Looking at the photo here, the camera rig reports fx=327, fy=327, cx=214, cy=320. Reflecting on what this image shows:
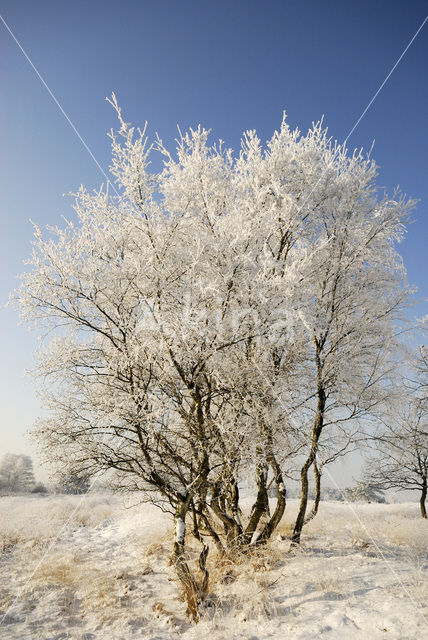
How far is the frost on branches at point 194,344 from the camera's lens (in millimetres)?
6023

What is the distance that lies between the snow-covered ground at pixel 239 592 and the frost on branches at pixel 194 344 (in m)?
0.66

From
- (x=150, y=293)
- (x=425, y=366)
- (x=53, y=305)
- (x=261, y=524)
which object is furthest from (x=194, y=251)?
(x=425, y=366)

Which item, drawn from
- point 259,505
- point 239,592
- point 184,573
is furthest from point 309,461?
point 184,573

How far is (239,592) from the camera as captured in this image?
561cm

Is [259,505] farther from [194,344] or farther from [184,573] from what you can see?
[194,344]

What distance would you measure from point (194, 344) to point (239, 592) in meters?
4.33

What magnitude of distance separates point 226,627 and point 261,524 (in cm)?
440

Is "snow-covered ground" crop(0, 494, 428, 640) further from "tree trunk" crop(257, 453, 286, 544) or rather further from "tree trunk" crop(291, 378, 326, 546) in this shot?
"tree trunk" crop(291, 378, 326, 546)

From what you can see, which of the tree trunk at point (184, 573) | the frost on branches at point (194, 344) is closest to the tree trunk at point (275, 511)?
the frost on branches at point (194, 344)

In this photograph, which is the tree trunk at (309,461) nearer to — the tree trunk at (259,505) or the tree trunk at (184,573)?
the tree trunk at (259,505)

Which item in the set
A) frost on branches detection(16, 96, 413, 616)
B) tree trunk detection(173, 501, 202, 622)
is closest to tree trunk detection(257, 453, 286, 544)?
frost on branches detection(16, 96, 413, 616)

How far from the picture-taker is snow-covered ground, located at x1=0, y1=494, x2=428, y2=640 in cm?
451

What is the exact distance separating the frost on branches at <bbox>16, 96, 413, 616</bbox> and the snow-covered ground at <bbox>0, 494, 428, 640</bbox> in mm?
661

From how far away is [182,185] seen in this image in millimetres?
7199
